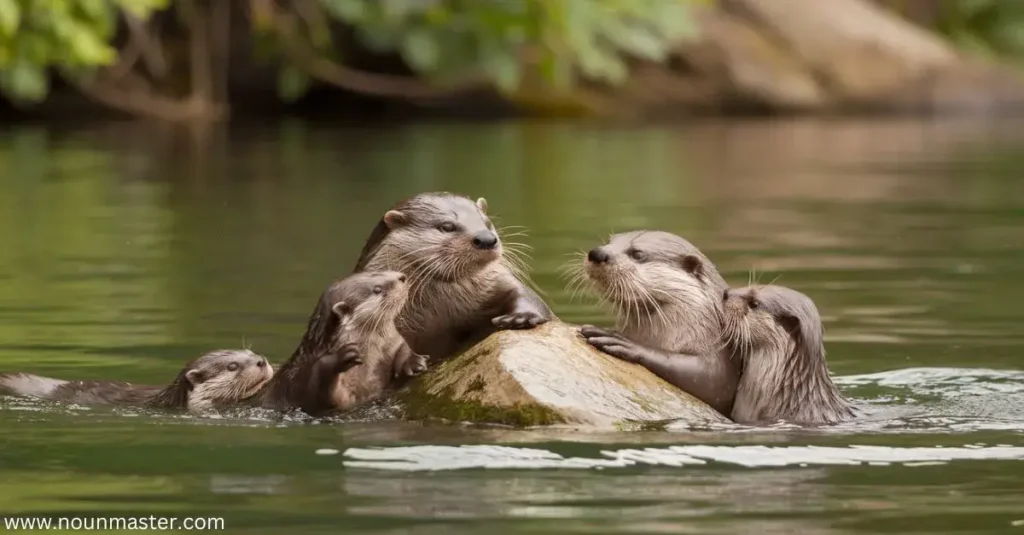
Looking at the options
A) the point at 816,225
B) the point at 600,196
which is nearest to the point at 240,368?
the point at 816,225

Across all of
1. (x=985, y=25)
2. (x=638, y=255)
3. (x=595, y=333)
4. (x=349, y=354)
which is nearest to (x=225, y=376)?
(x=349, y=354)

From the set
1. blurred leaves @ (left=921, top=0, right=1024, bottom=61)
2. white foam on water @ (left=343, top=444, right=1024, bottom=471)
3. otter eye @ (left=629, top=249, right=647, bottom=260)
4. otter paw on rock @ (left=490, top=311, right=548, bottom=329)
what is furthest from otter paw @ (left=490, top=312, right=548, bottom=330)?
blurred leaves @ (left=921, top=0, right=1024, bottom=61)

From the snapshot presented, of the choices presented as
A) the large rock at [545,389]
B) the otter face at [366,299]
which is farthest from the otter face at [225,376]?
the large rock at [545,389]

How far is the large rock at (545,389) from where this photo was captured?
5.64 meters

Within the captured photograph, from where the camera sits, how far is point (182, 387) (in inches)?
252

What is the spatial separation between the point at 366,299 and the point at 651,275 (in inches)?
36.3

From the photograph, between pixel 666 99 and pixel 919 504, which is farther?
pixel 666 99

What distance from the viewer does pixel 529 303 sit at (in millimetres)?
6270

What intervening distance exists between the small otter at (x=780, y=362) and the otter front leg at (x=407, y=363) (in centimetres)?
102

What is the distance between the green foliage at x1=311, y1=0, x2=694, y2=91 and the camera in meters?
19.2

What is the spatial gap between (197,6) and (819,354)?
18128 mm

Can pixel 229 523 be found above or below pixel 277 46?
below

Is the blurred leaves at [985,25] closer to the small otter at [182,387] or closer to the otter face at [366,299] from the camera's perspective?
the small otter at [182,387]

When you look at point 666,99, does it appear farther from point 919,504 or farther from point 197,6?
point 919,504
